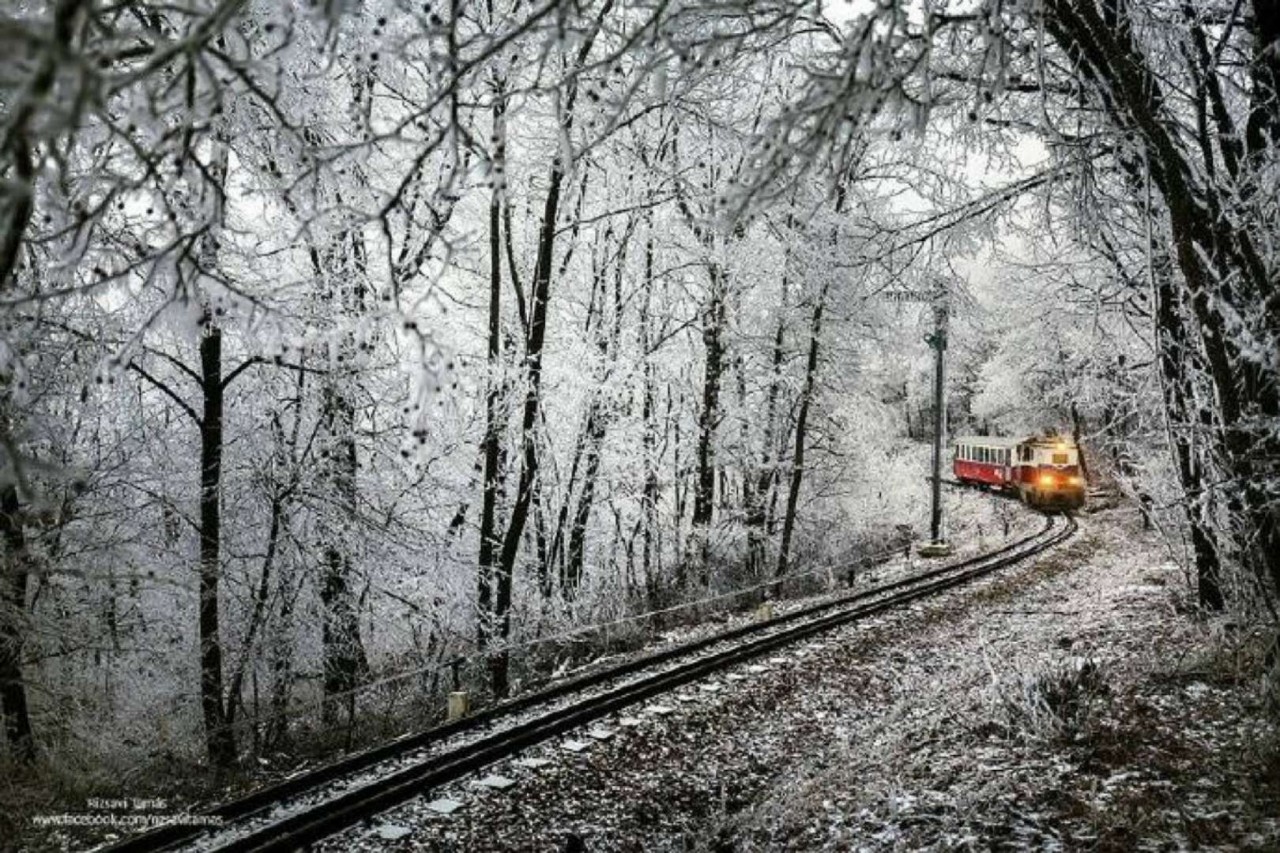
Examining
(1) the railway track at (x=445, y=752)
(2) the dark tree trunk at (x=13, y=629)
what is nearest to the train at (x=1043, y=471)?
(1) the railway track at (x=445, y=752)

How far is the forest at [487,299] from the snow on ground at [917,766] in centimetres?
131

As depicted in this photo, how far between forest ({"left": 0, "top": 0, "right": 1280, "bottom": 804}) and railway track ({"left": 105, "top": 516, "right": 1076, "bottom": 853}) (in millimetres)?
1158

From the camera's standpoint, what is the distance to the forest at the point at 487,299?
10.3 ft

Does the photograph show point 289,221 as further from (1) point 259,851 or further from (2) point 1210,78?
(2) point 1210,78

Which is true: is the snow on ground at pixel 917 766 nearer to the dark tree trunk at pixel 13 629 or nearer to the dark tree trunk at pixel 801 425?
the dark tree trunk at pixel 13 629

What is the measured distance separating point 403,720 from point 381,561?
7.05ft

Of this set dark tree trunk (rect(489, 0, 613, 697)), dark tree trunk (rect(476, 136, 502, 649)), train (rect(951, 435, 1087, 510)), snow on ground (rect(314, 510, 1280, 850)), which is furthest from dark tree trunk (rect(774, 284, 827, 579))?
train (rect(951, 435, 1087, 510))

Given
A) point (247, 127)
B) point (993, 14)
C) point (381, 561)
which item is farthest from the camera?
point (381, 561)

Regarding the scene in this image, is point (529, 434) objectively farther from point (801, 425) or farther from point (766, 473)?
point (766, 473)

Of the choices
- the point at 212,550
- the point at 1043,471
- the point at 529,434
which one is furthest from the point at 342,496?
the point at 1043,471

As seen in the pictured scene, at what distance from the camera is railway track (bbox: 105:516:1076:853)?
225 inches

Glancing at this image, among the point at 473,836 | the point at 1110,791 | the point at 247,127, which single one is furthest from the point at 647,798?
the point at 247,127

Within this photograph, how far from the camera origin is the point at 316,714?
11.0 m

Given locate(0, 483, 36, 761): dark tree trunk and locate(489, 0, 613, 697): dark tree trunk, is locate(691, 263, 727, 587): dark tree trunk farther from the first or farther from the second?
locate(0, 483, 36, 761): dark tree trunk
